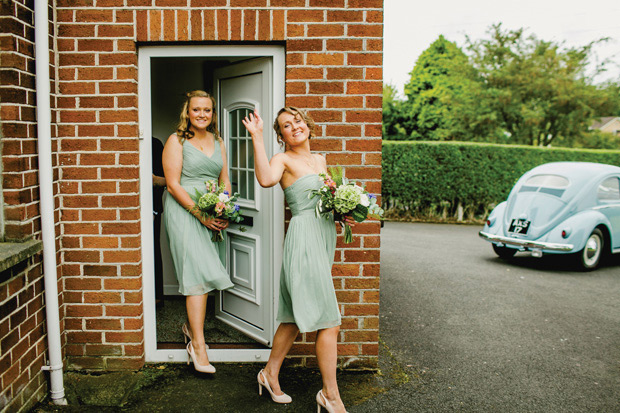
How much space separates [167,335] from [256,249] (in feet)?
4.01

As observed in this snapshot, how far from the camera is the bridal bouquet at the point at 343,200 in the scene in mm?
3189

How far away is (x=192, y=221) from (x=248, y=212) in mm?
693

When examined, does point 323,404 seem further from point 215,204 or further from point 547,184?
point 547,184

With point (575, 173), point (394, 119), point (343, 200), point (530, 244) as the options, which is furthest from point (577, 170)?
point (394, 119)

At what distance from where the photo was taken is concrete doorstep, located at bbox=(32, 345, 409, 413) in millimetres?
3477

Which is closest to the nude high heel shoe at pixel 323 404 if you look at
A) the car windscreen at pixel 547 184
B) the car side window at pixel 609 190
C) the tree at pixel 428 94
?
the car windscreen at pixel 547 184

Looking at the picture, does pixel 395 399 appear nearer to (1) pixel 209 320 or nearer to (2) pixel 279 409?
(2) pixel 279 409

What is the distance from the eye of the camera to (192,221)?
3934mm

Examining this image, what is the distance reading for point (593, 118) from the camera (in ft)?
74.1

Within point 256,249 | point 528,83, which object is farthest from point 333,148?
point 528,83

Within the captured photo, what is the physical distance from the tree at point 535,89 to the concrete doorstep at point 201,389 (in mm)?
20304

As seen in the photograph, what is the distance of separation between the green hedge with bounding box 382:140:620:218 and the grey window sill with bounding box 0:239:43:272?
12.8 m

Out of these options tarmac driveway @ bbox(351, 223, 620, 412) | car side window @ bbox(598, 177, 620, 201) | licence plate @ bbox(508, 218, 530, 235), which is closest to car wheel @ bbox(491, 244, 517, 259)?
tarmac driveway @ bbox(351, 223, 620, 412)

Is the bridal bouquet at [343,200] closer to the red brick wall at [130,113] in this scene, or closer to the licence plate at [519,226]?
the red brick wall at [130,113]
